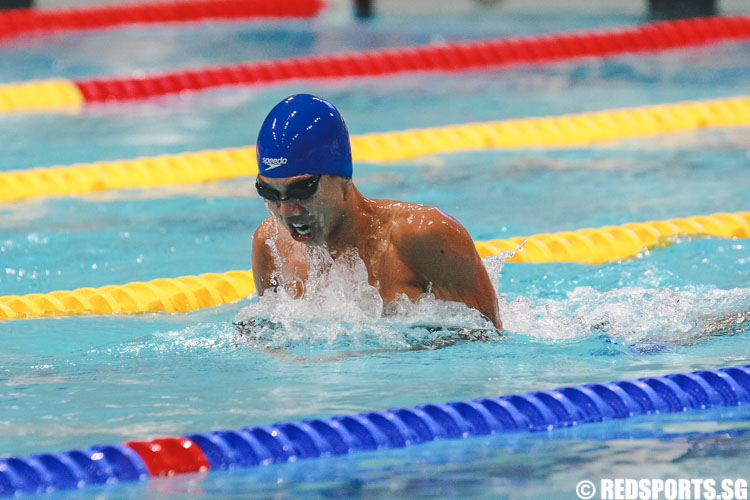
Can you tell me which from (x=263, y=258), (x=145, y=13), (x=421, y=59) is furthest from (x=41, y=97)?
(x=263, y=258)

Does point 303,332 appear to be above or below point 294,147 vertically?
below

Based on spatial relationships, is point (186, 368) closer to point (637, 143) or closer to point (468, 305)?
point (468, 305)

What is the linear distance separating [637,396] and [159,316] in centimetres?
183

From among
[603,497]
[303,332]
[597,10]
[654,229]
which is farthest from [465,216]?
[597,10]

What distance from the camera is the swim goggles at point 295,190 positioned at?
3.24 meters

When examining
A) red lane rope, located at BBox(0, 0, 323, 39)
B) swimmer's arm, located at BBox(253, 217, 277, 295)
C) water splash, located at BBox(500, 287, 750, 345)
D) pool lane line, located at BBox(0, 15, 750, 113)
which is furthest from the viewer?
red lane rope, located at BBox(0, 0, 323, 39)

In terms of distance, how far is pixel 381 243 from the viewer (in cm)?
347

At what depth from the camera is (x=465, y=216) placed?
573cm

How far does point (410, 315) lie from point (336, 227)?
0.31m

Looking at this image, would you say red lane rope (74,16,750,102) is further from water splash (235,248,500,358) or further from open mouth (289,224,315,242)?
open mouth (289,224,315,242)

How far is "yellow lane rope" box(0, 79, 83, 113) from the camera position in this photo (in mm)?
8453

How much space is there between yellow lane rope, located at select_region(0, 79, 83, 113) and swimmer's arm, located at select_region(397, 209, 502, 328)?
5463 mm

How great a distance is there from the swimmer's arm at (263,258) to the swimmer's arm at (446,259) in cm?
39

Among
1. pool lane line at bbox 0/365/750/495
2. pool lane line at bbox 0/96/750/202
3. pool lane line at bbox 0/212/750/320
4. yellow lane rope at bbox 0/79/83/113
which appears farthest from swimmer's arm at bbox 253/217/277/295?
yellow lane rope at bbox 0/79/83/113
